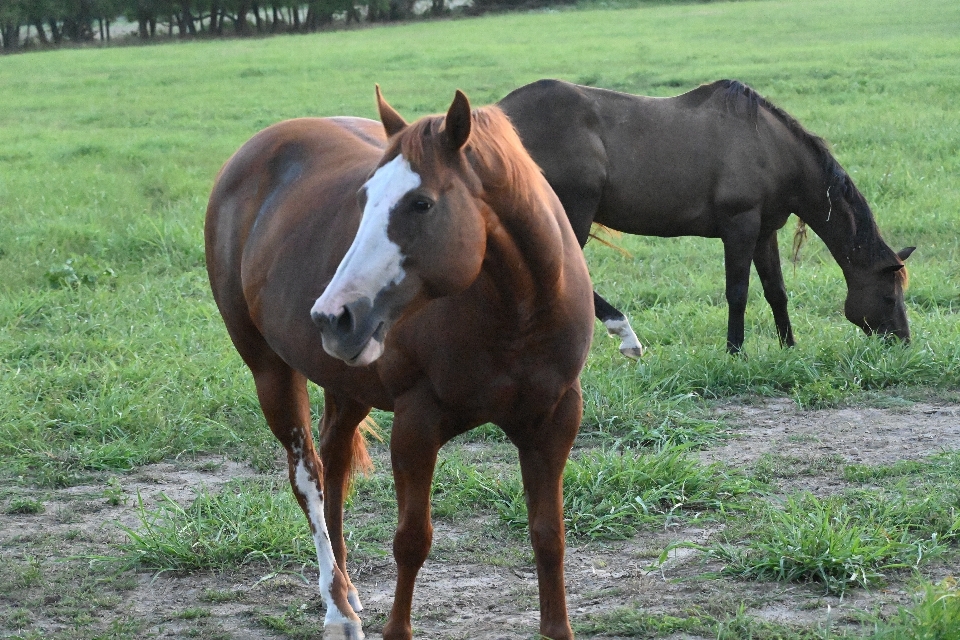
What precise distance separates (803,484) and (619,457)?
2.33 feet

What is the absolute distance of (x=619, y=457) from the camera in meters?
4.13

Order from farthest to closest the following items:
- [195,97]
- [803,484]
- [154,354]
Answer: [195,97]
[154,354]
[803,484]

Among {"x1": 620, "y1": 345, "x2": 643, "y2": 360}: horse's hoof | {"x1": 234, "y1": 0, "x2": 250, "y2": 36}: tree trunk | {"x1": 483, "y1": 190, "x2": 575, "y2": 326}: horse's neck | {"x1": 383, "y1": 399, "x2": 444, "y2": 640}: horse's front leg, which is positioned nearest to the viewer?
{"x1": 483, "y1": 190, "x2": 575, "y2": 326}: horse's neck

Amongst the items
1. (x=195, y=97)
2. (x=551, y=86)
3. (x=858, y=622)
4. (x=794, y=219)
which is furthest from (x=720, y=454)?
(x=195, y=97)

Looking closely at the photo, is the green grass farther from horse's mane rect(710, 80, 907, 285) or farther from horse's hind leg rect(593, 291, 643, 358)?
horse's mane rect(710, 80, 907, 285)

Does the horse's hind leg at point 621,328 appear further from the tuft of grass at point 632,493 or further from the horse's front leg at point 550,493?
the horse's front leg at point 550,493

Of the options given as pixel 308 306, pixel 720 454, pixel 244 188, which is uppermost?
pixel 244 188

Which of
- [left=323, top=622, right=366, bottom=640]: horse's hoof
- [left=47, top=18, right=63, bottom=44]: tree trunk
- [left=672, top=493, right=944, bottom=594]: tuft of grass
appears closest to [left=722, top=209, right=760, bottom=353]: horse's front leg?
[left=672, top=493, right=944, bottom=594]: tuft of grass

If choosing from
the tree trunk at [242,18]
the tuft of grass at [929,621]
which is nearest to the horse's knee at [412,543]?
the tuft of grass at [929,621]

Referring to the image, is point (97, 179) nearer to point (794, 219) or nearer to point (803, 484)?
point (794, 219)

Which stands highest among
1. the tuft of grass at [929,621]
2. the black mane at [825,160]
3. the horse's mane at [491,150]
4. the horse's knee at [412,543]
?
the horse's mane at [491,150]

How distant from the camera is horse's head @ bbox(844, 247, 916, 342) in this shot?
18.2 ft

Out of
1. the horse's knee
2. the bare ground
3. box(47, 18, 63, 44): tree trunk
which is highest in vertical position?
box(47, 18, 63, 44): tree trunk

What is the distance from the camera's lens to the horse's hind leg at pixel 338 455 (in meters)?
3.46
